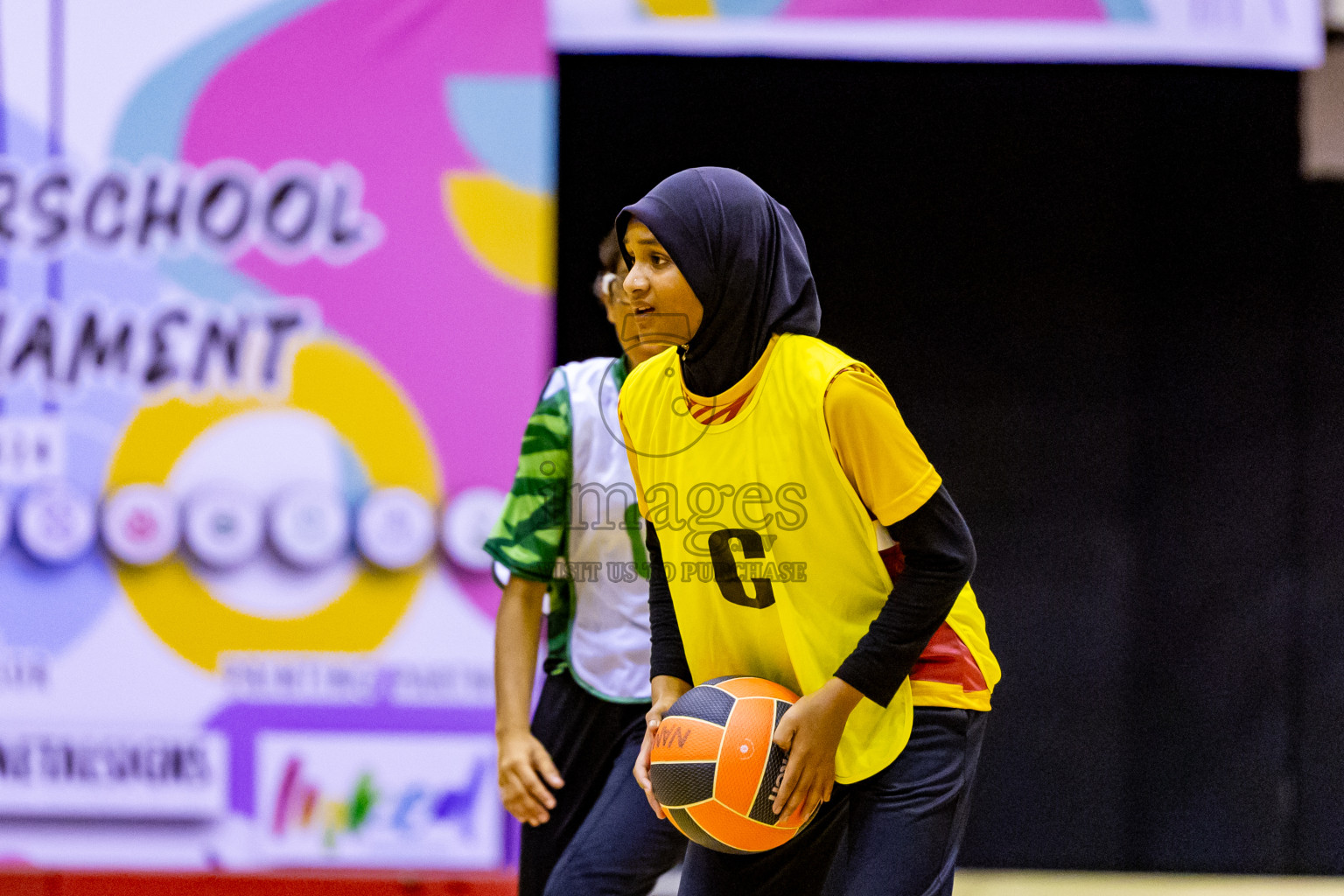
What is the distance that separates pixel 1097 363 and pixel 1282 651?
4.24 feet

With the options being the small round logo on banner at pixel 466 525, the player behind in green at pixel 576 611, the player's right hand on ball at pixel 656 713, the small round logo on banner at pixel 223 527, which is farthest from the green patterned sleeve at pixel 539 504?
the small round logo on banner at pixel 223 527

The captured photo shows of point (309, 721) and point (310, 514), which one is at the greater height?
point (310, 514)

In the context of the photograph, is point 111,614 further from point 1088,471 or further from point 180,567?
point 1088,471

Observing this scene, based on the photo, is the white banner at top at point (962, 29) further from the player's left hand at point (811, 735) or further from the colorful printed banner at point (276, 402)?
the player's left hand at point (811, 735)

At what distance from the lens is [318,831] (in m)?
4.13

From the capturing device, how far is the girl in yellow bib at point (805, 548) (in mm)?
1788

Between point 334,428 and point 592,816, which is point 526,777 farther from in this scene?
point 334,428

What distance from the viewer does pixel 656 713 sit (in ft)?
6.70

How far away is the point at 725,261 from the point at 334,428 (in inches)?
99.6

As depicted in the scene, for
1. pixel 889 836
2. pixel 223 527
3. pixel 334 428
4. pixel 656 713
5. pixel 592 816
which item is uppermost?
pixel 334 428

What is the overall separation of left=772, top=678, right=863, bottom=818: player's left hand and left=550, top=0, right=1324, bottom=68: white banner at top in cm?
295

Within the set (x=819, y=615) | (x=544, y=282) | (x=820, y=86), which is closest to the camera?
(x=819, y=615)

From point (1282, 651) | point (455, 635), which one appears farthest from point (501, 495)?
point (1282, 651)

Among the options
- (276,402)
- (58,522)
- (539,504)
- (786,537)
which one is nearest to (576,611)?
(539,504)
